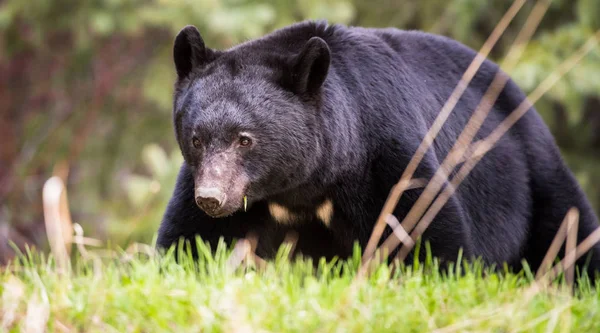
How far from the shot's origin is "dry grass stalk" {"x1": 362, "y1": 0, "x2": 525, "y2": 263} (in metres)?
3.81

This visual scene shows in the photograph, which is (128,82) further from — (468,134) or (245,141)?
(245,141)

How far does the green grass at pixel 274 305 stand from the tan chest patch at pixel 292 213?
1.03m

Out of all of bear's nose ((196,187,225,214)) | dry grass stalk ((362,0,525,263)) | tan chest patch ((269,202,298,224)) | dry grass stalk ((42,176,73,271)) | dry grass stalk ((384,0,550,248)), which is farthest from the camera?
tan chest patch ((269,202,298,224))

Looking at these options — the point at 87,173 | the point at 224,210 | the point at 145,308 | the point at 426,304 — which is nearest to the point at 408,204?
the point at 224,210

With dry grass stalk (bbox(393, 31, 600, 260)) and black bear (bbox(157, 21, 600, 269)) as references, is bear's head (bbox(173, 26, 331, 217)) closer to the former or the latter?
Result: black bear (bbox(157, 21, 600, 269))

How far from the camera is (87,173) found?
12.1 m

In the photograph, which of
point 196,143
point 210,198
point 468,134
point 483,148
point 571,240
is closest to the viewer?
point 210,198

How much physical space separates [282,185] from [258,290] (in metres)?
1.22

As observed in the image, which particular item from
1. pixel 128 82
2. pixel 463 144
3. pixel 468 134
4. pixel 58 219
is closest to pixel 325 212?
pixel 463 144

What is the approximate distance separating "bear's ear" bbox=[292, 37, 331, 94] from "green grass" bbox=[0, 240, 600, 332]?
1178 millimetres

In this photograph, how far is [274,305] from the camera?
9.98ft

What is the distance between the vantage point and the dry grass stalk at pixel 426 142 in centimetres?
381

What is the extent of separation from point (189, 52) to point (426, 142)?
1230 mm

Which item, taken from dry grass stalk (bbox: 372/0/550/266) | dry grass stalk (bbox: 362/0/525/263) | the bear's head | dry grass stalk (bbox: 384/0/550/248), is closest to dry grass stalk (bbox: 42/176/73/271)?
the bear's head
